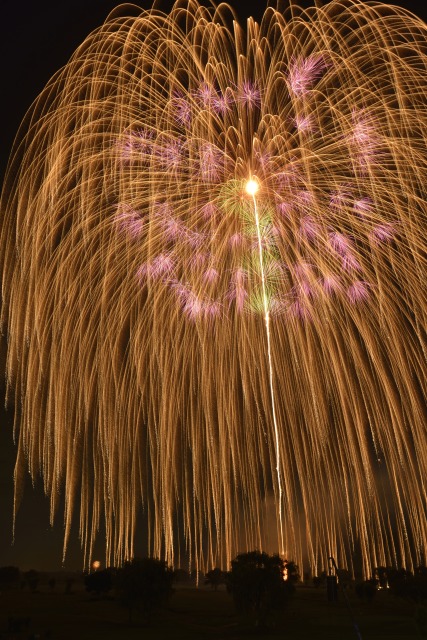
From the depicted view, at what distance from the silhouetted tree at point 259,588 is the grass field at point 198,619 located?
0.96 meters

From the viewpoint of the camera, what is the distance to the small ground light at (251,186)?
99.1 ft

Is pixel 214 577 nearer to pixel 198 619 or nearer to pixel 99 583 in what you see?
pixel 99 583

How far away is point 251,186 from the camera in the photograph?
30.3 meters

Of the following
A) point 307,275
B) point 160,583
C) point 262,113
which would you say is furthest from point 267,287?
point 160,583

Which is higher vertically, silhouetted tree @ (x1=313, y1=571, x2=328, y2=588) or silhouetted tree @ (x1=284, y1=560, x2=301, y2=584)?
silhouetted tree @ (x1=313, y1=571, x2=328, y2=588)

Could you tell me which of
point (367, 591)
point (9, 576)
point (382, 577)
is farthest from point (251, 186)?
point (9, 576)

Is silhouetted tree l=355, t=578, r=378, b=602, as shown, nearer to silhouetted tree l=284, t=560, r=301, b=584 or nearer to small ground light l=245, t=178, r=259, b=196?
silhouetted tree l=284, t=560, r=301, b=584

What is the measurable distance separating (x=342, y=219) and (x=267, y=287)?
469cm

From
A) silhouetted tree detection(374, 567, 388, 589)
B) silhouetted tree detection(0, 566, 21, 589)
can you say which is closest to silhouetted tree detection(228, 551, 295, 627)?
silhouetted tree detection(374, 567, 388, 589)

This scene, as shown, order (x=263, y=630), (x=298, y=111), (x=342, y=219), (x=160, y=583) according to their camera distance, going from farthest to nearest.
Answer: (x=160, y=583) < (x=263, y=630) < (x=342, y=219) < (x=298, y=111)

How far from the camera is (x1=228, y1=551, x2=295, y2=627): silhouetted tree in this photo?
34969 millimetres

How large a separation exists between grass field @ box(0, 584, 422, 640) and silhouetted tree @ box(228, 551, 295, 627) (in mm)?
957

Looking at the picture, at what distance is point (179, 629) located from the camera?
35656mm

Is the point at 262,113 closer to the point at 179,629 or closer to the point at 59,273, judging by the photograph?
the point at 59,273
